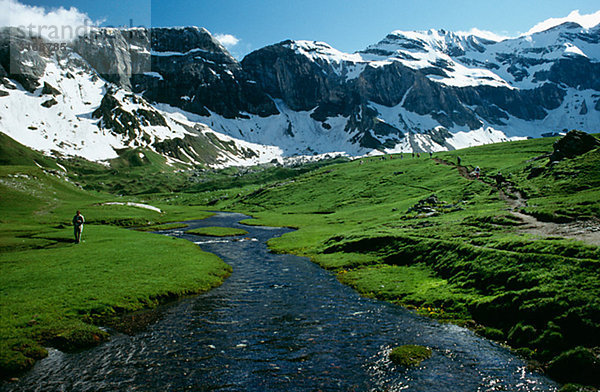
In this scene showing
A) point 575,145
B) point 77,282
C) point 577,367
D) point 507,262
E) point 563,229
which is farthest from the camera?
point 575,145

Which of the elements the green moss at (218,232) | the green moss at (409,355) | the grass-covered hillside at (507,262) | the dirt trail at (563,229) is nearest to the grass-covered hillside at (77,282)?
the green moss at (218,232)

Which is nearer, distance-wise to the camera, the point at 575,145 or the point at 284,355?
the point at 284,355

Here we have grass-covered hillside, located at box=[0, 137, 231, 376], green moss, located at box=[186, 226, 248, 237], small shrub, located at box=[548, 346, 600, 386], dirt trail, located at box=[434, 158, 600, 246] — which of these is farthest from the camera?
green moss, located at box=[186, 226, 248, 237]

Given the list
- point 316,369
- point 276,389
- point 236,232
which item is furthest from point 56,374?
point 236,232

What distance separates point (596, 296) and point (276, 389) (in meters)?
18.2

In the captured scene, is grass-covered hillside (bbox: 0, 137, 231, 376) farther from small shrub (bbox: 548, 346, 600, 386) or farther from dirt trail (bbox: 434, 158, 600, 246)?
dirt trail (bbox: 434, 158, 600, 246)

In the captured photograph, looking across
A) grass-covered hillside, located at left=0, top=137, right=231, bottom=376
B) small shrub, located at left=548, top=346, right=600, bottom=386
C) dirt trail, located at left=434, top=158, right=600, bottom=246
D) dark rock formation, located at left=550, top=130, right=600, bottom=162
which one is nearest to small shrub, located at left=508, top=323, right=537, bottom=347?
small shrub, located at left=548, top=346, right=600, bottom=386

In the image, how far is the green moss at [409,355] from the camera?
18062mm

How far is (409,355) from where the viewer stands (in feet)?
61.0

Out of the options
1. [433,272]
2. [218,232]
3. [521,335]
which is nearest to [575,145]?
[433,272]

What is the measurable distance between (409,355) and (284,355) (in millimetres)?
7183

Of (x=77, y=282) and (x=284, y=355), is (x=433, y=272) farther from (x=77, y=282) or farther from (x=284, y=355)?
(x=77, y=282)

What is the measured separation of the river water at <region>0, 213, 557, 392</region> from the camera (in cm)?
1608

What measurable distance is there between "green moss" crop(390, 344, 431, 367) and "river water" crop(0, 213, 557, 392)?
367 mm
